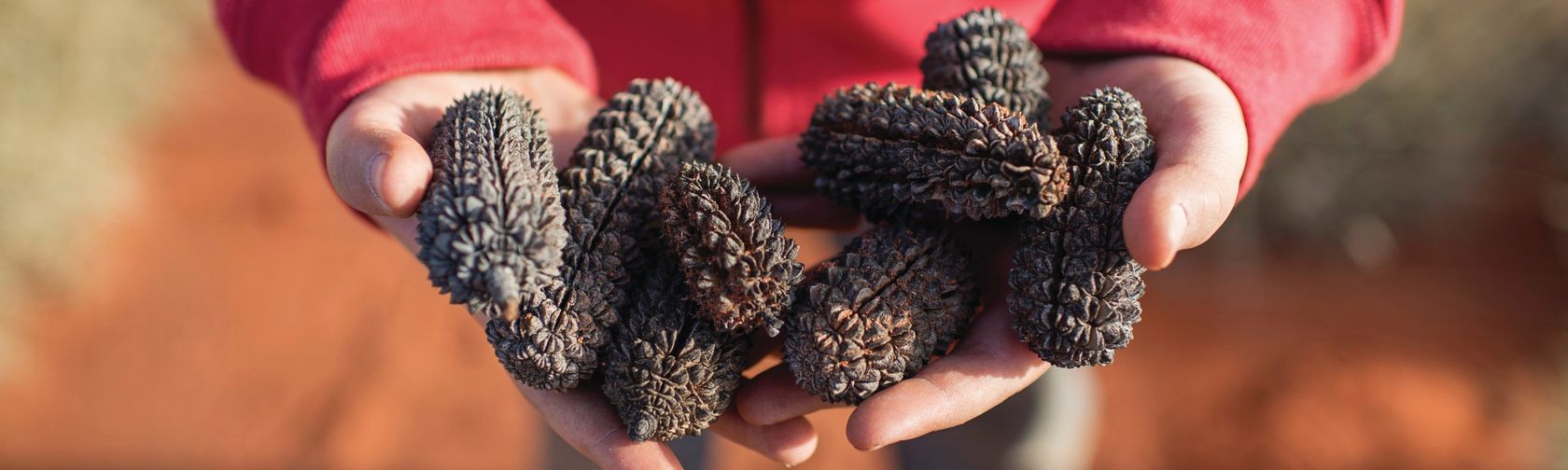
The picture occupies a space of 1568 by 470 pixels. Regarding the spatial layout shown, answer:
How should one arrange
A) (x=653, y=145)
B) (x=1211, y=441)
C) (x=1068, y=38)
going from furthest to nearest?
(x=1211, y=441) < (x=1068, y=38) < (x=653, y=145)

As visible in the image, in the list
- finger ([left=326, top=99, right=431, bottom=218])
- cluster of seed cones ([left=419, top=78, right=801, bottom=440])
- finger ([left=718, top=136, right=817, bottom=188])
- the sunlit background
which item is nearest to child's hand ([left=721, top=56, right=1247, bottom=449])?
cluster of seed cones ([left=419, top=78, right=801, bottom=440])

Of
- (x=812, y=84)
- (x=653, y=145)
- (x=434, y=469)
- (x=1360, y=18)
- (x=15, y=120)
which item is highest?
(x=1360, y=18)

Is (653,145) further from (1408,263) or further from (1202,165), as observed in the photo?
(1408,263)

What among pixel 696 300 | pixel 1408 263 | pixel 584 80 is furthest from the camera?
pixel 1408 263

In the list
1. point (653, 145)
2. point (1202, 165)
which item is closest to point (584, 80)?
point (653, 145)

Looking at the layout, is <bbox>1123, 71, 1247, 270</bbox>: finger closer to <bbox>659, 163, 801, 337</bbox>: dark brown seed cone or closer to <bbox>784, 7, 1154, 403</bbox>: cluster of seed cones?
<bbox>784, 7, 1154, 403</bbox>: cluster of seed cones

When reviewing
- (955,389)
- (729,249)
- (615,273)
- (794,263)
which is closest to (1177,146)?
(955,389)

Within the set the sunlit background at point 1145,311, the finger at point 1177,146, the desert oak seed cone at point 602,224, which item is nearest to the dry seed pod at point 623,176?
the desert oak seed cone at point 602,224
